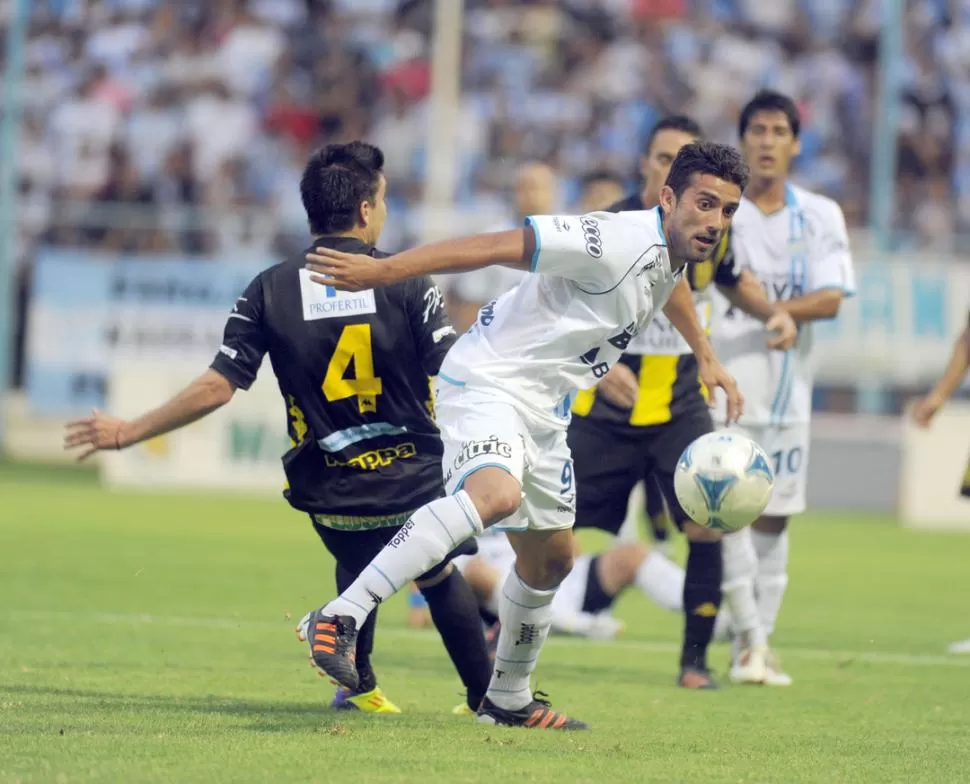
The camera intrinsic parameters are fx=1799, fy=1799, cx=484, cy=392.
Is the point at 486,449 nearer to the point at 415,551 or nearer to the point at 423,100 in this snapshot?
the point at 415,551

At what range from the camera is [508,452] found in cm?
573

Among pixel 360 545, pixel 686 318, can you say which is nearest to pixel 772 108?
pixel 686 318

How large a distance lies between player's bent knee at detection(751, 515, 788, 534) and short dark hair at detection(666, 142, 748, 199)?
2.95 meters

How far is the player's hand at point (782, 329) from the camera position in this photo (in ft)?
25.8

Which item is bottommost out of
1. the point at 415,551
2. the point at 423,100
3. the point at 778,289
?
the point at 415,551

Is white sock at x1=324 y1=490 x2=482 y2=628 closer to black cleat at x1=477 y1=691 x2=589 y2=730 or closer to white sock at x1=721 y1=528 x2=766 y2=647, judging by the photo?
black cleat at x1=477 y1=691 x2=589 y2=730

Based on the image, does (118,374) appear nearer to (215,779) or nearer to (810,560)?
(810,560)

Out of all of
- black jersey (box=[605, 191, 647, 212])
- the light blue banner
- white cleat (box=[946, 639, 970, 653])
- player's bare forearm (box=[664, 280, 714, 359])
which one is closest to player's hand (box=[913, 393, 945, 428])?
white cleat (box=[946, 639, 970, 653])

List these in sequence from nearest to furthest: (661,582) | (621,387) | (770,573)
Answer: (621,387) < (770,573) < (661,582)

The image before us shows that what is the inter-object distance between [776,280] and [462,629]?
293 centimetres

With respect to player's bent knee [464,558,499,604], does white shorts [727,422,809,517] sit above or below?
above

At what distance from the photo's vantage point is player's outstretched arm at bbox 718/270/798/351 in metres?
7.90

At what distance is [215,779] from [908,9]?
19875 millimetres

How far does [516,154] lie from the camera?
2175 cm
